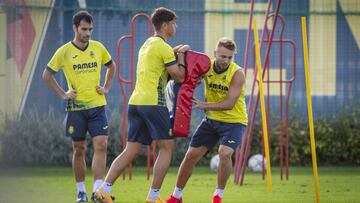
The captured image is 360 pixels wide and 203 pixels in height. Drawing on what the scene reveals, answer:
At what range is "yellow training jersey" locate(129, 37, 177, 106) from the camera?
7.37 meters

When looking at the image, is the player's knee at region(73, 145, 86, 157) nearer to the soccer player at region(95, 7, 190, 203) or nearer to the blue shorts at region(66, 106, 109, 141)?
the blue shorts at region(66, 106, 109, 141)

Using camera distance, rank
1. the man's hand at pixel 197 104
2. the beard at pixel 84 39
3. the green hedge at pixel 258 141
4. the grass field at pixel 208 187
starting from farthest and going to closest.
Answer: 1. the green hedge at pixel 258 141
2. the grass field at pixel 208 187
3. the beard at pixel 84 39
4. the man's hand at pixel 197 104

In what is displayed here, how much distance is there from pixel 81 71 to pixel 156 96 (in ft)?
4.86

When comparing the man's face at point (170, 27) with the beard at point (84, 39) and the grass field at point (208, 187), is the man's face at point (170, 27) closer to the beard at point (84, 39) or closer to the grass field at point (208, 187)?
the beard at point (84, 39)

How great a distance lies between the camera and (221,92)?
8086mm

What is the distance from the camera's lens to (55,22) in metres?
14.3

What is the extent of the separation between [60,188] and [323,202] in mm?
3138

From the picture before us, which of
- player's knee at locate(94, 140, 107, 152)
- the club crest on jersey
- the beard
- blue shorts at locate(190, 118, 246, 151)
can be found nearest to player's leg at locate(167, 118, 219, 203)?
blue shorts at locate(190, 118, 246, 151)

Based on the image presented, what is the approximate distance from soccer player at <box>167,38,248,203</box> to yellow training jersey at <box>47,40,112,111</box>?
1.18 m

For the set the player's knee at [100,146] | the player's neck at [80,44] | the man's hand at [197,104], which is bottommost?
the player's knee at [100,146]

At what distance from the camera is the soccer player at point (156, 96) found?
7.39m

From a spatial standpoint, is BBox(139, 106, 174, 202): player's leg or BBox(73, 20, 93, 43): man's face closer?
BBox(139, 106, 174, 202): player's leg

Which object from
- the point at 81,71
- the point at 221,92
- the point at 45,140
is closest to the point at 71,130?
the point at 81,71

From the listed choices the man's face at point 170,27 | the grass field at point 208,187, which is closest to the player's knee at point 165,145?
the man's face at point 170,27
